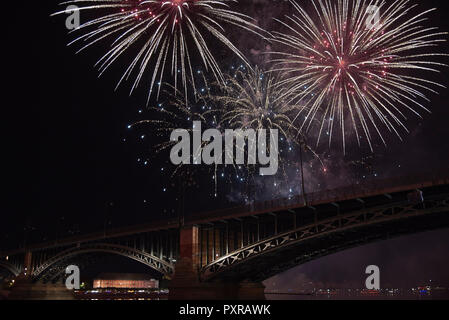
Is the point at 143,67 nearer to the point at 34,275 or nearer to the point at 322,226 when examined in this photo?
the point at 322,226

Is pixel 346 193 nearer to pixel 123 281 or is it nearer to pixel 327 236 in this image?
pixel 327 236

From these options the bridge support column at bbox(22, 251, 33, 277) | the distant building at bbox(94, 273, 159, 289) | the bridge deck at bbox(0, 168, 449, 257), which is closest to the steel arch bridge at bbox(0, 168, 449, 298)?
the bridge deck at bbox(0, 168, 449, 257)

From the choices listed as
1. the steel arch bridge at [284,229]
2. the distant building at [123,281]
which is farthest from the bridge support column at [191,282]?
the distant building at [123,281]

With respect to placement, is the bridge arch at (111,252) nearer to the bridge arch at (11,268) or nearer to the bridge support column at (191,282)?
the bridge support column at (191,282)

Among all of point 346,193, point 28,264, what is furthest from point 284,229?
point 28,264

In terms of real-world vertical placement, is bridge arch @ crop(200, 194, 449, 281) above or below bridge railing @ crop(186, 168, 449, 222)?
below

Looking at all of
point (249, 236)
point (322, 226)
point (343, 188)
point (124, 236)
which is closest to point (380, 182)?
point (343, 188)

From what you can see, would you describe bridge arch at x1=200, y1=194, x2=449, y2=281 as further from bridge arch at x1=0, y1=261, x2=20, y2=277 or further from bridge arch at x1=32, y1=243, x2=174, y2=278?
bridge arch at x1=0, y1=261, x2=20, y2=277
